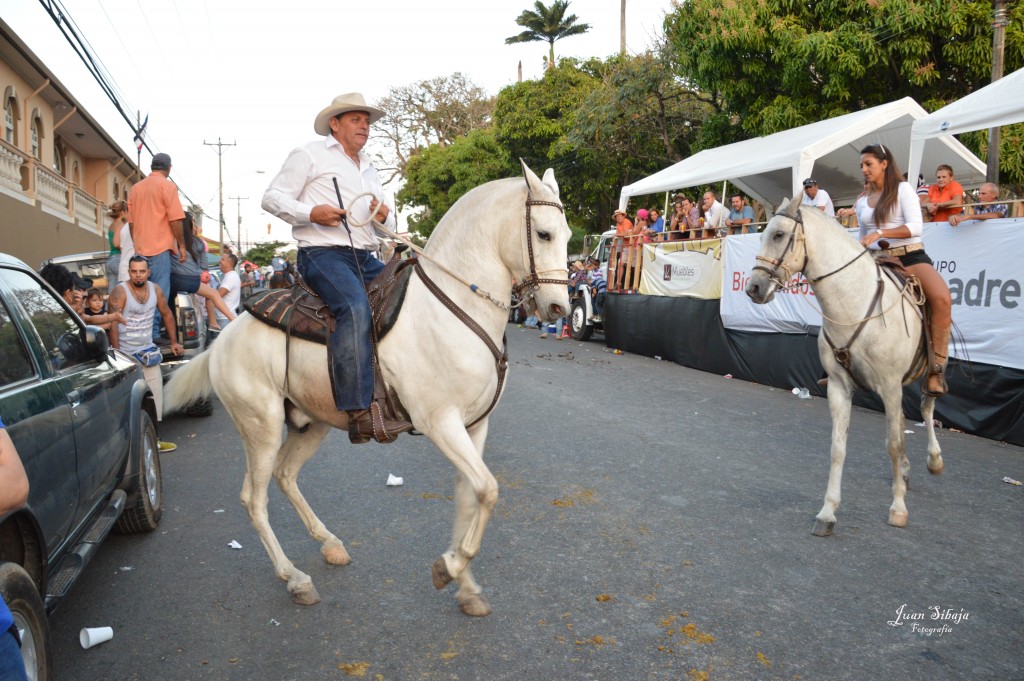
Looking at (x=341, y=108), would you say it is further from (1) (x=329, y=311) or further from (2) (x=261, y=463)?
(2) (x=261, y=463)

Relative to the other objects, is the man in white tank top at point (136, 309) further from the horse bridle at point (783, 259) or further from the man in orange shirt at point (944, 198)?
the man in orange shirt at point (944, 198)

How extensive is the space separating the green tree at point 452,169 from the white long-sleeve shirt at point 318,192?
33754 millimetres

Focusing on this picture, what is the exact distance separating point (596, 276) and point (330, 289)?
1479 centimetres

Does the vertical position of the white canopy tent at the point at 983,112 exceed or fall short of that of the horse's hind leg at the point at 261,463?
it exceeds it

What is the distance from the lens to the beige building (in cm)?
1731

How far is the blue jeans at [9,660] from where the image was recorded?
5.60ft

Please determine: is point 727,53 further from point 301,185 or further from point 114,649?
point 114,649

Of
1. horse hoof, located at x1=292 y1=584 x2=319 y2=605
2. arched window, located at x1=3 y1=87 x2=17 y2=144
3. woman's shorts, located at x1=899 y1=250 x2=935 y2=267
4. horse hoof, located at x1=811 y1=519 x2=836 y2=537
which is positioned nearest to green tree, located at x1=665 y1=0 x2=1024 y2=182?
woman's shorts, located at x1=899 y1=250 x2=935 y2=267

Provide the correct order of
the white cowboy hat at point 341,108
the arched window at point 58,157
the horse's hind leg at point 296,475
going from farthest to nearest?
the arched window at point 58,157
the horse's hind leg at point 296,475
the white cowboy hat at point 341,108

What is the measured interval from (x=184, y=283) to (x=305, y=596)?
227 inches

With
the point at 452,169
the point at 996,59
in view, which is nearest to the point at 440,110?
the point at 452,169

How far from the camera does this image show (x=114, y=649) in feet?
11.7

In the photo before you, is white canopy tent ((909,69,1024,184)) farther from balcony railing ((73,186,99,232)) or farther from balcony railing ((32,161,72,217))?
balcony railing ((73,186,99,232))

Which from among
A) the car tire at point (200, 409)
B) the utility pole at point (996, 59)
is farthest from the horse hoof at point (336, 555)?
the utility pole at point (996, 59)
